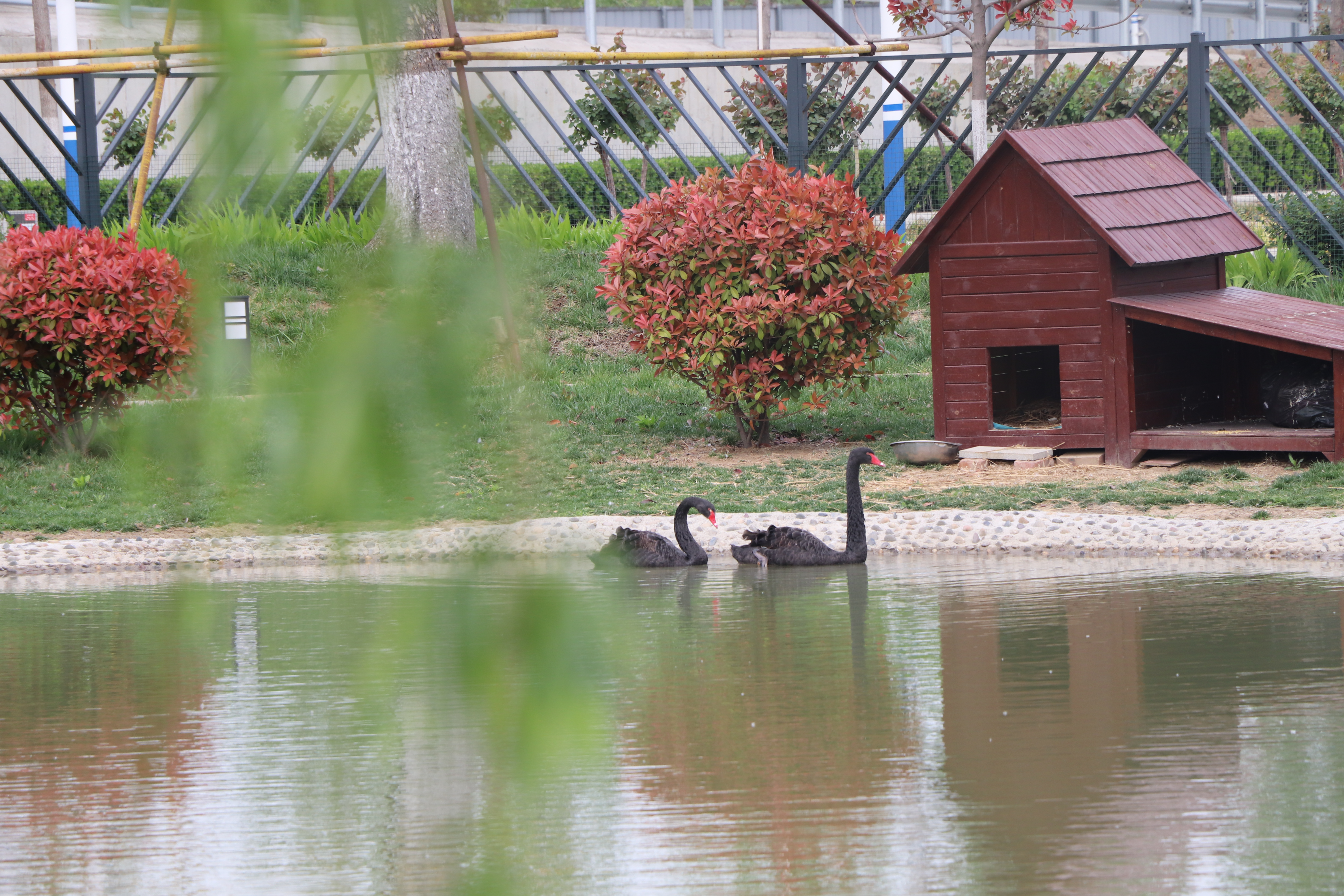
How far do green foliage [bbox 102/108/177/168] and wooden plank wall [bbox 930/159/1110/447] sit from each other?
5826mm

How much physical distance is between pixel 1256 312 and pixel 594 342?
704cm

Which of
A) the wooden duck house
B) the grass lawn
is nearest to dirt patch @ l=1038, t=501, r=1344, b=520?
the grass lawn

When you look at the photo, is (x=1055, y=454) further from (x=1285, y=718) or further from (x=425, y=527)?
(x=425, y=527)

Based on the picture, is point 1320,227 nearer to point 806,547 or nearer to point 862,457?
point 862,457

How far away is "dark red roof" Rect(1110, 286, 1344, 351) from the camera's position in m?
10.6

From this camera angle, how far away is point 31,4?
141 cm

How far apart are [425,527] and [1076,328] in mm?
10846

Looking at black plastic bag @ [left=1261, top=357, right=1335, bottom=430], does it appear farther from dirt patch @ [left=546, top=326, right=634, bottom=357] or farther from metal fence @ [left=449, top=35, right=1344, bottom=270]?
dirt patch @ [left=546, top=326, right=634, bottom=357]

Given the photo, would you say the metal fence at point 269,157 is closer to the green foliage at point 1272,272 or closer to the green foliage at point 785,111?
the green foliage at point 1272,272

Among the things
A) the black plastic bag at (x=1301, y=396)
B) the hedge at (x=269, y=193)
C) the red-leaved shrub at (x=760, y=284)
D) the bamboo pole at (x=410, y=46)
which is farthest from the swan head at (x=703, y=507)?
the bamboo pole at (x=410, y=46)

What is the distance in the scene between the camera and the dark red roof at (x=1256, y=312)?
1058cm

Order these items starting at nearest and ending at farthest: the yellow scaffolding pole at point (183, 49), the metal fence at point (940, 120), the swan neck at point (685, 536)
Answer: the yellow scaffolding pole at point (183, 49) < the swan neck at point (685, 536) < the metal fence at point (940, 120)

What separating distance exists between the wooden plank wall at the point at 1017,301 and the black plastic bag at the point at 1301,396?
1.16 m

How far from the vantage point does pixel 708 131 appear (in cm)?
3591
